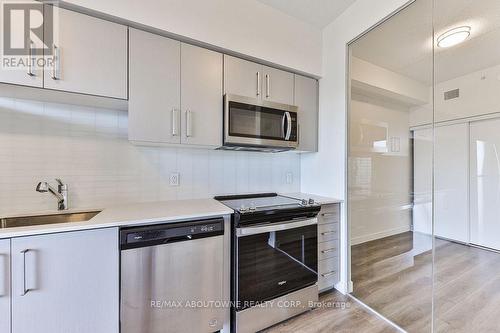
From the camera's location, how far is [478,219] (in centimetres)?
157

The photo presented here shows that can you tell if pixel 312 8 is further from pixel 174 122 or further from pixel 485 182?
pixel 485 182

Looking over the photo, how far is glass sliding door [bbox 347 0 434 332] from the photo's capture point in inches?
66.0

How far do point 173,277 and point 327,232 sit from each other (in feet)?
4.73

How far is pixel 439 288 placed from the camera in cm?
162

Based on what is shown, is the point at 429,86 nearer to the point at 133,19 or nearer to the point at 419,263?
the point at 419,263

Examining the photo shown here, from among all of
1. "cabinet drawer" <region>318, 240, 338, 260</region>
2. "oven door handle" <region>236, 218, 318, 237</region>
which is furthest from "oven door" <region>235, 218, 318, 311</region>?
"cabinet drawer" <region>318, 240, 338, 260</region>

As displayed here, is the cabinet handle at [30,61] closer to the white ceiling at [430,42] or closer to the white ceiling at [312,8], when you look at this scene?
the white ceiling at [312,8]

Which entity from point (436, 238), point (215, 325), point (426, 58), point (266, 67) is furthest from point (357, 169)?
point (215, 325)

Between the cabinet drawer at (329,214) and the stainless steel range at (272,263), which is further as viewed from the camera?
the cabinet drawer at (329,214)

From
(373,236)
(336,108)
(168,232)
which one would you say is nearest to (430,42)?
(336,108)

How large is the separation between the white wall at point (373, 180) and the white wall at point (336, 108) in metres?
0.11

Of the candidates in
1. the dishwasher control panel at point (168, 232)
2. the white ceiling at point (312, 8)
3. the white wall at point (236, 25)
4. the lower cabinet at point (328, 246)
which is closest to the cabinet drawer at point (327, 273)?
the lower cabinet at point (328, 246)

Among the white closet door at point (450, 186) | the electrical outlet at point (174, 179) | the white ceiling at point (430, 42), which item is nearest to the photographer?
the white ceiling at point (430, 42)

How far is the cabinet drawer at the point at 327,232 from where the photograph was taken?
6.61ft
